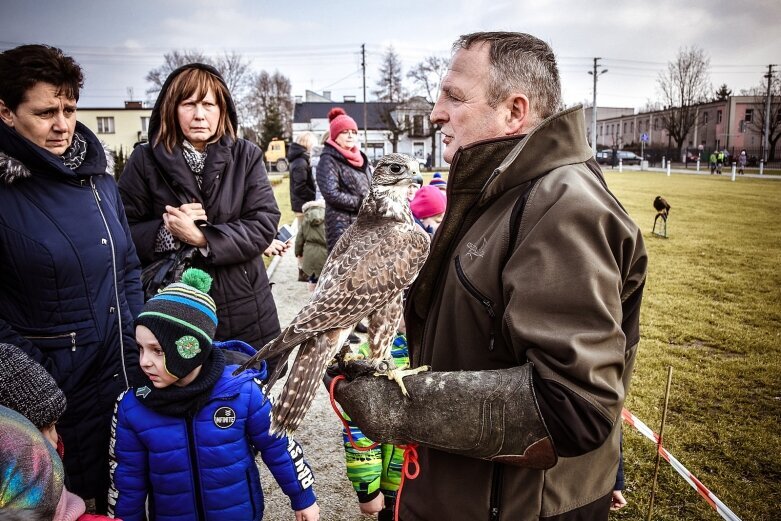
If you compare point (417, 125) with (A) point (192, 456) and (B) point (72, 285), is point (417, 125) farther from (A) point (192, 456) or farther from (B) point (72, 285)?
(A) point (192, 456)

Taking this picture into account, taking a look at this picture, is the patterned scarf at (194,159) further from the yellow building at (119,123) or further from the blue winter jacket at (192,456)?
the yellow building at (119,123)

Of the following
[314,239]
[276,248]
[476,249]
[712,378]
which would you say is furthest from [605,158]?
[476,249]

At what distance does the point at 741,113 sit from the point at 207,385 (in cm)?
7629

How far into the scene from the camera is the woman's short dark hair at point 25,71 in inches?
97.0

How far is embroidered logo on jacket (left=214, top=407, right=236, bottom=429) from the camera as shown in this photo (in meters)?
2.52

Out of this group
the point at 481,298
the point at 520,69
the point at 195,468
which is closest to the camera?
the point at 481,298

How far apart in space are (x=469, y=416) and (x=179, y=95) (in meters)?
2.73

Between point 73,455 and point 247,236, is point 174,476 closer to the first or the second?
point 73,455

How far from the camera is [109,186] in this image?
2861 mm

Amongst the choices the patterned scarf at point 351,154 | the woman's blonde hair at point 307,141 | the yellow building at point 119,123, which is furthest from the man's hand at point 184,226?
the yellow building at point 119,123

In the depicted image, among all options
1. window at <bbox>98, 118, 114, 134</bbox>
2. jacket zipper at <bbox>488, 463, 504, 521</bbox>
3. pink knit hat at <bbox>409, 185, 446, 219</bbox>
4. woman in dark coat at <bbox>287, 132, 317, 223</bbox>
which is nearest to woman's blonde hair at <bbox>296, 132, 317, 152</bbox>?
woman in dark coat at <bbox>287, 132, 317, 223</bbox>

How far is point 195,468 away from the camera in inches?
98.7

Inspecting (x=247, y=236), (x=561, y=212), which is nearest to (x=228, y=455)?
(x=247, y=236)

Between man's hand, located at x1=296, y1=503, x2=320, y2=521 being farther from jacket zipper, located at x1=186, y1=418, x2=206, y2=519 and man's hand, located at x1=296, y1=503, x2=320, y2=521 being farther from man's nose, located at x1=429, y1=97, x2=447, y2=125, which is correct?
man's nose, located at x1=429, y1=97, x2=447, y2=125
